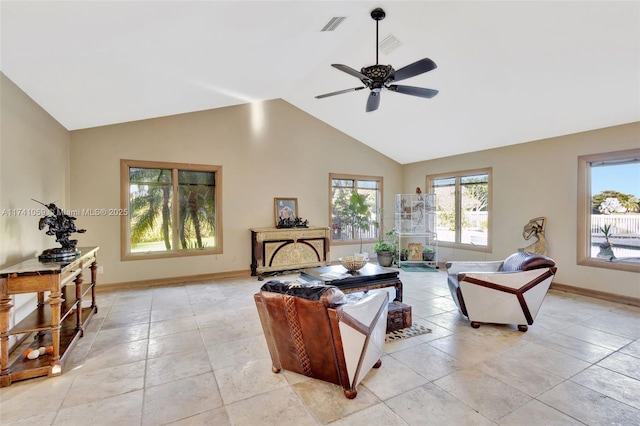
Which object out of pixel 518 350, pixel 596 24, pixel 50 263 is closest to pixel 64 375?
pixel 50 263

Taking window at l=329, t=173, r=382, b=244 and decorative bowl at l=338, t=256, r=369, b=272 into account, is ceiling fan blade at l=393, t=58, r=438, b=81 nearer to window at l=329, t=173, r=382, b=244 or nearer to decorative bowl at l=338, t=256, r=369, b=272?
decorative bowl at l=338, t=256, r=369, b=272

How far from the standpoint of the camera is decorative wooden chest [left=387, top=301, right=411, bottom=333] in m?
3.35

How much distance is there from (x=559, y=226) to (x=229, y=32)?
18.9ft

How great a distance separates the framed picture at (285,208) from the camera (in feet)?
21.2

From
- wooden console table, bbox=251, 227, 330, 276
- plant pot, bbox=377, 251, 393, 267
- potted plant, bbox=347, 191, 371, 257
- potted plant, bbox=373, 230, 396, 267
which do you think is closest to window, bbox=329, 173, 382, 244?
potted plant, bbox=347, 191, 371, 257

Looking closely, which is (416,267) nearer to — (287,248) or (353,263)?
(287,248)

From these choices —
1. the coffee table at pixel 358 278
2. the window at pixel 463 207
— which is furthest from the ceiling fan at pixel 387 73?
the window at pixel 463 207

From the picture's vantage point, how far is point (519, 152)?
569cm

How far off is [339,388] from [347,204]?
5.41 m

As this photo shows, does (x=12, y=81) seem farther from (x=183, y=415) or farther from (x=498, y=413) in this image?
(x=498, y=413)

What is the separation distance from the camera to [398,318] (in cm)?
339

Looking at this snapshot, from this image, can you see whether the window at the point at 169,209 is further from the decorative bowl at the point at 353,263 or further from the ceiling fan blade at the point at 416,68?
the ceiling fan blade at the point at 416,68

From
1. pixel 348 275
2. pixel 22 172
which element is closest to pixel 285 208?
pixel 348 275

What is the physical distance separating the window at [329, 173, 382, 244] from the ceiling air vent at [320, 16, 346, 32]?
3789 mm
